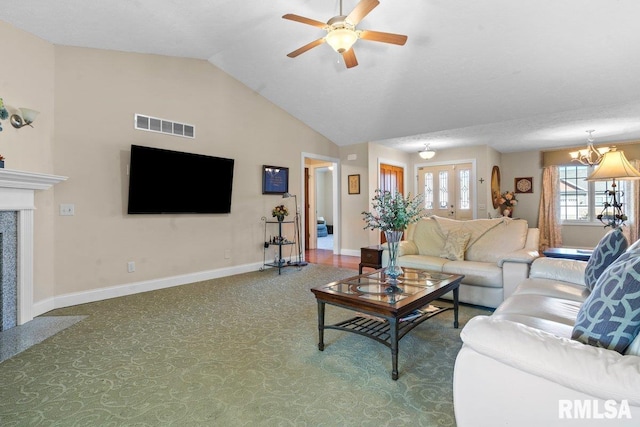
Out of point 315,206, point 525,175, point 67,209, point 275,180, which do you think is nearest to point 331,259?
point 275,180

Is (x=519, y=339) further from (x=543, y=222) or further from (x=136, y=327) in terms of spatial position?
(x=543, y=222)

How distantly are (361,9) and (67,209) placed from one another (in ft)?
11.9

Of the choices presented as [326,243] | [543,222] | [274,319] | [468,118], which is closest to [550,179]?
[543,222]

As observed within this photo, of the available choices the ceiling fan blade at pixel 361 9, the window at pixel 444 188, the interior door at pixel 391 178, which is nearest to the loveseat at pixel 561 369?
the ceiling fan blade at pixel 361 9

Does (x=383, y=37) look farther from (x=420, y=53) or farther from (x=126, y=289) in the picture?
(x=126, y=289)

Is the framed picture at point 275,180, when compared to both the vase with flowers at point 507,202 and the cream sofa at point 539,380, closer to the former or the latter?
the cream sofa at point 539,380

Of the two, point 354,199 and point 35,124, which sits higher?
point 35,124

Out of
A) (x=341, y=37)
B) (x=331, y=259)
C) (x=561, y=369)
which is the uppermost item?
(x=341, y=37)

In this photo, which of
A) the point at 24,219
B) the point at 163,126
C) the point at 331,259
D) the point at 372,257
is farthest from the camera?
the point at 331,259

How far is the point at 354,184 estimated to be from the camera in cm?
680

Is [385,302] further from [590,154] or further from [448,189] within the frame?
[590,154]

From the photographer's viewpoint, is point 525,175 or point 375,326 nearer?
point 375,326

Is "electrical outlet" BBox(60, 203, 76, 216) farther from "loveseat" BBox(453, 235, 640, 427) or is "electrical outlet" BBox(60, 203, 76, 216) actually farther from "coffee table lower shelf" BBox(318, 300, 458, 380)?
"loveseat" BBox(453, 235, 640, 427)

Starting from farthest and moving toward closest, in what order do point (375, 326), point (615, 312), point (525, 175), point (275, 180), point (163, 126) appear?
point (525, 175) < point (275, 180) < point (163, 126) < point (375, 326) < point (615, 312)
